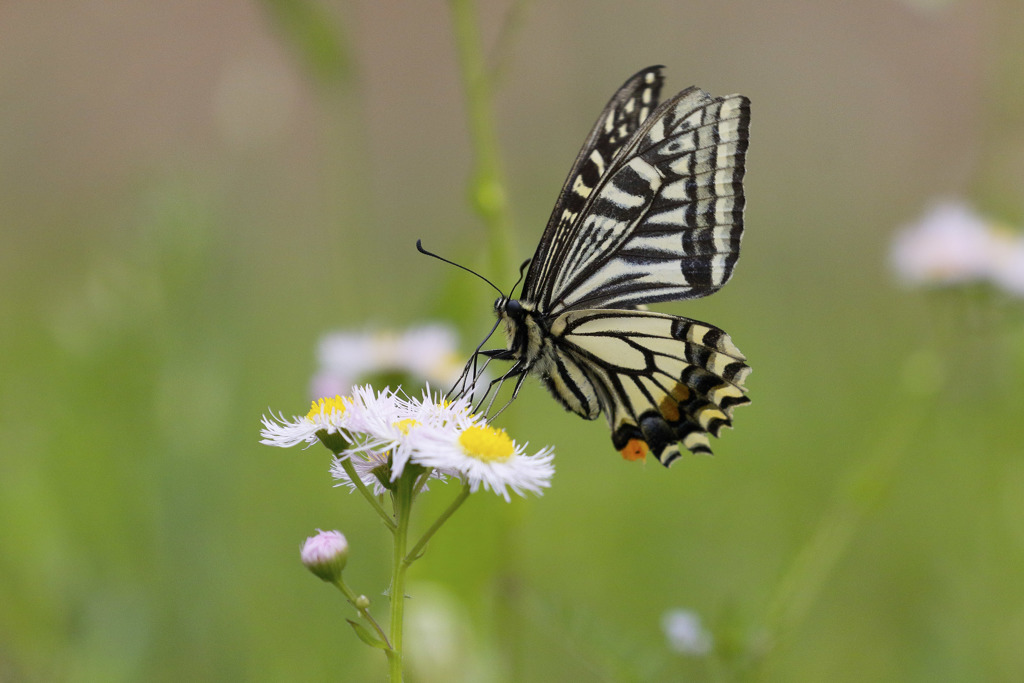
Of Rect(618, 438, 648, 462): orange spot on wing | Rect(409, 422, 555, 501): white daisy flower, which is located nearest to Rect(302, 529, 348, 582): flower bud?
Rect(409, 422, 555, 501): white daisy flower

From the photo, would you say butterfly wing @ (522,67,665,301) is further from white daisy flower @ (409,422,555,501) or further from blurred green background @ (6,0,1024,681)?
white daisy flower @ (409,422,555,501)

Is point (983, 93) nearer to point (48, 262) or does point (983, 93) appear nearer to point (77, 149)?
point (48, 262)

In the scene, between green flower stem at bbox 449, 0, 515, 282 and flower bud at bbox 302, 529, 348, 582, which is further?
green flower stem at bbox 449, 0, 515, 282

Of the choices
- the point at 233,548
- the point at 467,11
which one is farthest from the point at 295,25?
the point at 233,548

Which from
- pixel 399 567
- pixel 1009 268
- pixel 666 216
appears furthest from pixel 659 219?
pixel 1009 268

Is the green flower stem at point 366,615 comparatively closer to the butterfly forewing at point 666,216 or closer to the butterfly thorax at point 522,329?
the butterfly thorax at point 522,329

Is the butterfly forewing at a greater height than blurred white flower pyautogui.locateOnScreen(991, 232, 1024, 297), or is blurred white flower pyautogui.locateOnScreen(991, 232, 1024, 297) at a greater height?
blurred white flower pyautogui.locateOnScreen(991, 232, 1024, 297)

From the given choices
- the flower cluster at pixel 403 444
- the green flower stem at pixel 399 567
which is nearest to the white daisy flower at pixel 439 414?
the flower cluster at pixel 403 444
